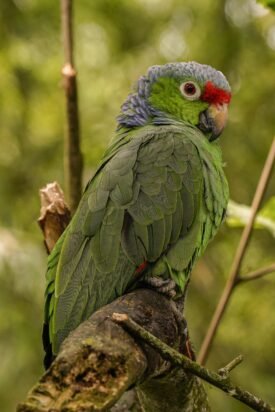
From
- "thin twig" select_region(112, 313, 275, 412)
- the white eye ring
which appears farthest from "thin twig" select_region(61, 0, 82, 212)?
"thin twig" select_region(112, 313, 275, 412)

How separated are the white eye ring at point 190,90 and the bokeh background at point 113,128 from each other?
172cm

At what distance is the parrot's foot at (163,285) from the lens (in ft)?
6.41

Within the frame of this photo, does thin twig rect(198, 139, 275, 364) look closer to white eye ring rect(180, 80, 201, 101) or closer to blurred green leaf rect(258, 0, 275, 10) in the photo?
white eye ring rect(180, 80, 201, 101)

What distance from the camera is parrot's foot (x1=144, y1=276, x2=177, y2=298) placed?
195 cm

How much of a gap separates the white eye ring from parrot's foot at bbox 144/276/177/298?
0.77m

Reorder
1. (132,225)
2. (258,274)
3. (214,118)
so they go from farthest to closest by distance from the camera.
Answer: (214,118) < (258,274) < (132,225)

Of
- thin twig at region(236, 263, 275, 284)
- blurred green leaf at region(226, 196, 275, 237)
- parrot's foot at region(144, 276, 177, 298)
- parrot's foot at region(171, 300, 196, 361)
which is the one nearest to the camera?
parrot's foot at region(171, 300, 196, 361)

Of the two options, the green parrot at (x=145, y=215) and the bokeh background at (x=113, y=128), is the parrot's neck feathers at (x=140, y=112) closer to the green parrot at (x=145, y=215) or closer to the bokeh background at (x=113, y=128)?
the green parrot at (x=145, y=215)

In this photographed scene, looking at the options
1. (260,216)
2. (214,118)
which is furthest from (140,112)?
(260,216)

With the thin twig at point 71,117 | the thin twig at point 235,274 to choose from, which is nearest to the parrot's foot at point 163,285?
the thin twig at point 235,274

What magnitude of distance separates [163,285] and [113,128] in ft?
9.14

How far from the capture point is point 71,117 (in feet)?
8.21

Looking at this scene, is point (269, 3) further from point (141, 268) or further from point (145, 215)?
point (141, 268)

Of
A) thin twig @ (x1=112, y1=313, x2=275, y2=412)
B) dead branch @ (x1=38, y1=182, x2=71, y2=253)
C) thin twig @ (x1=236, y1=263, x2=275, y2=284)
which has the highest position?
dead branch @ (x1=38, y1=182, x2=71, y2=253)
